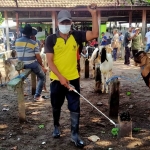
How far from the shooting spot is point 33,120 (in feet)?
17.0

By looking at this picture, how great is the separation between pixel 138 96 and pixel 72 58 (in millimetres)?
3653

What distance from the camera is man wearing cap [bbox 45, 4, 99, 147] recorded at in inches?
141

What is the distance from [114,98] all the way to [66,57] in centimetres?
186

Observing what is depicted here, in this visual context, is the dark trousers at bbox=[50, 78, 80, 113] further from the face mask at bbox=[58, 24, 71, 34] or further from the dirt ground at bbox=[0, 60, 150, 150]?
the face mask at bbox=[58, 24, 71, 34]

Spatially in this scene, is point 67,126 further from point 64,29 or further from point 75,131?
point 64,29

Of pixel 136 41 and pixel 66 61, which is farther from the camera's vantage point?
pixel 136 41

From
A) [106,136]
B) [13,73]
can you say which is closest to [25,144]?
[106,136]

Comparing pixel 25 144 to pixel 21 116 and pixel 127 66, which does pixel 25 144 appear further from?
pixel 127 66

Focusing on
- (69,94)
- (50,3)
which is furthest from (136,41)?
(69,94)

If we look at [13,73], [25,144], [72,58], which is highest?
[72,58]

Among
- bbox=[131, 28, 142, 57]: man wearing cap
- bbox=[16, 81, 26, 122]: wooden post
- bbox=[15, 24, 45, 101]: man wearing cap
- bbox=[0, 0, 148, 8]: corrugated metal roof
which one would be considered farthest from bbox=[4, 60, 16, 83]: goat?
bbox=[0, 0, 148, 8]: corrugated metal roof

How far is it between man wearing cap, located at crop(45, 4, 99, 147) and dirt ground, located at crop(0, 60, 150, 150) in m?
0.46

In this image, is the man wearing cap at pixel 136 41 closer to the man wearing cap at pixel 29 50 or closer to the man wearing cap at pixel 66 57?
the man wearing cap at pixel 29 50

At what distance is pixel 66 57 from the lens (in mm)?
3678
